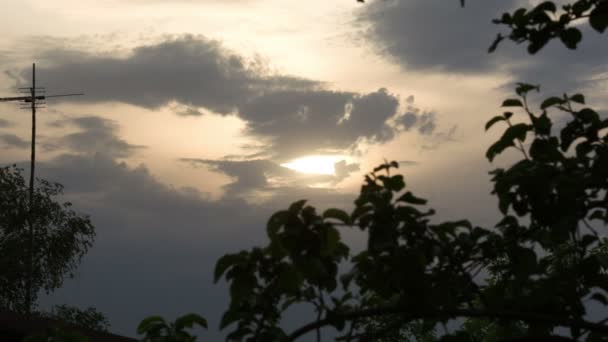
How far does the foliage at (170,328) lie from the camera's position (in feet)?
16.0

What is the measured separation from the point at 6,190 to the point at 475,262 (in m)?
41.0

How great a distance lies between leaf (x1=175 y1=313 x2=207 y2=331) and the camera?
4875 millimetres

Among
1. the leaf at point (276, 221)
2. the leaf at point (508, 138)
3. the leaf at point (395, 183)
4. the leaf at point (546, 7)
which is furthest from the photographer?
the leaf at point (508, 138)

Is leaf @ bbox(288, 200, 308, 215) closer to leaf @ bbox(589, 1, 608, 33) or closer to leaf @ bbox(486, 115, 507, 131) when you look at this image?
leaf @ bbox(486, 115, 507, 131)

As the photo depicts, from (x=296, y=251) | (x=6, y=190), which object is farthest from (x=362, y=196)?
(x=6, y=190)

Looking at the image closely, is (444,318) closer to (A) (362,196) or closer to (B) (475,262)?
(B) (475,262)

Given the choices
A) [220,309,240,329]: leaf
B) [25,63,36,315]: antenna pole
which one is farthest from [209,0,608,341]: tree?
[25,63,36,315]: antenna pole

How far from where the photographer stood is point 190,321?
16.0 feet

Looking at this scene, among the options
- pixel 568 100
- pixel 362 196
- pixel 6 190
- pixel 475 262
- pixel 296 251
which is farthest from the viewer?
pixel 6 190

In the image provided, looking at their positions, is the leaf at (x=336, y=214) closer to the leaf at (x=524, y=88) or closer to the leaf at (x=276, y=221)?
the leaf at (x=276, y=221)

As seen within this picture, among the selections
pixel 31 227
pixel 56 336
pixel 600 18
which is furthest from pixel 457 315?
pixel 31 227

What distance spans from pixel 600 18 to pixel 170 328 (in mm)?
2931

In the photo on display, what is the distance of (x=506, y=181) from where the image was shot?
4.61m

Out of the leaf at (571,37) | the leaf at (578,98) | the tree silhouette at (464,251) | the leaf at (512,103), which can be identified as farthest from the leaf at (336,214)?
the leaf at (578,98)
